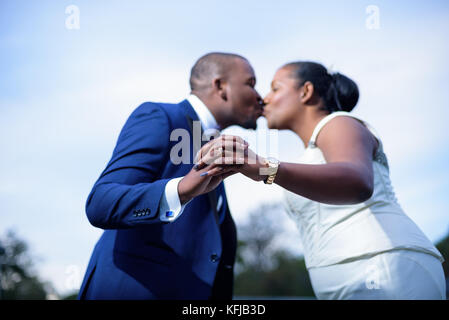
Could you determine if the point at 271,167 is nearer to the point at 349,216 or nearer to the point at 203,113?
the point at 349,216

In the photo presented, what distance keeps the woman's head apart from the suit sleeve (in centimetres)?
123

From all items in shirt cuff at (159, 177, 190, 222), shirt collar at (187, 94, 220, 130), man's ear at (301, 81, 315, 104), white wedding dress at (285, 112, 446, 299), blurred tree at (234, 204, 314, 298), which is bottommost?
blurred tree at (234, 204, 314, 298)

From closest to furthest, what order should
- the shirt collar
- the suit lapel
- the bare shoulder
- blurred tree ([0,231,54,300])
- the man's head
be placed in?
1. the bare shoulder
2. the suit lapel
3. the shirt collar
4. the man's head
5. blurred tree ([0,231,54,300])

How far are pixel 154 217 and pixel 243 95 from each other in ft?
5.77

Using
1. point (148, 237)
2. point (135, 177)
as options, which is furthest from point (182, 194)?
point (148, 237)

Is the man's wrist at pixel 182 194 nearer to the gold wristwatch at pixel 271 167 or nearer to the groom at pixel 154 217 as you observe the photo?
the groom at pixel 154 217

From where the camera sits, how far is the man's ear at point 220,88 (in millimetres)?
3430

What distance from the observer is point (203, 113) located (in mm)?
3184

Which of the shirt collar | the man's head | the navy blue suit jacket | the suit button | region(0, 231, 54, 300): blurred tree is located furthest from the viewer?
region(0, 231, 54, 300): blurred tree

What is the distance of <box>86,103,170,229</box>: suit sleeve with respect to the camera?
206 cm

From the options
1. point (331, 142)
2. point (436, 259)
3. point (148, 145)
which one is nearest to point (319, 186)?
point (331, 142)

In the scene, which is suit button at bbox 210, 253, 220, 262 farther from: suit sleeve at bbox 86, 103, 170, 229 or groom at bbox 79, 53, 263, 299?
suit sleeve at bbox 86, 103, 170, 229

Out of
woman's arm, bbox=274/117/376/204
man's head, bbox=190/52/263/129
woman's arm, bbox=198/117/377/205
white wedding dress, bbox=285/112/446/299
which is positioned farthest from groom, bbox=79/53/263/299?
white wedding dress, bbox=285/112/446/299

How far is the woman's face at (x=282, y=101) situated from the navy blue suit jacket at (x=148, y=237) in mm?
1107
